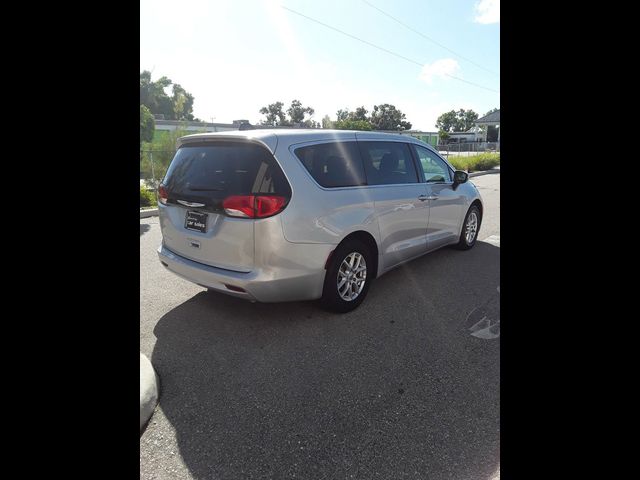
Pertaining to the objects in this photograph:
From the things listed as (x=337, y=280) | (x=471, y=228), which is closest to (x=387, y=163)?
(x=337, y=280)

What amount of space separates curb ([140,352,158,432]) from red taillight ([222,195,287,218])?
1.29m

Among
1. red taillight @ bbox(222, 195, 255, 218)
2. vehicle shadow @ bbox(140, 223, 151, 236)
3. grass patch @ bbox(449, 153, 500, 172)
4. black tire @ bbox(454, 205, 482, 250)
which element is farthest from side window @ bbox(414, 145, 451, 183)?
grass patch @ bbox(449, 153, 500, 172)

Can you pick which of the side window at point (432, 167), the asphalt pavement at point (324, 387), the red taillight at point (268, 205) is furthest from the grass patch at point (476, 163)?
the red taillight at point (268, 205)

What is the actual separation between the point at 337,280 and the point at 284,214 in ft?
2.93

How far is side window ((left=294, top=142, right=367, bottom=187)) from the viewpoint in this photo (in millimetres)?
3318

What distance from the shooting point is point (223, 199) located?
3059 mm

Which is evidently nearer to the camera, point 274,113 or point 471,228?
point 471,228

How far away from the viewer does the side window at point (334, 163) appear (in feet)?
10.9

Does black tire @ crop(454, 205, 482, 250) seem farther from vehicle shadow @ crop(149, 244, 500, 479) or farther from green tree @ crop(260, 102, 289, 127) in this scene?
green tree @ crop(260, 102, 289, 127)

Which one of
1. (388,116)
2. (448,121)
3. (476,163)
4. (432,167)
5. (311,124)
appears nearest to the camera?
(432,167)

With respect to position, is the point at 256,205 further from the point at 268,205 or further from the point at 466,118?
the point at 466,118
